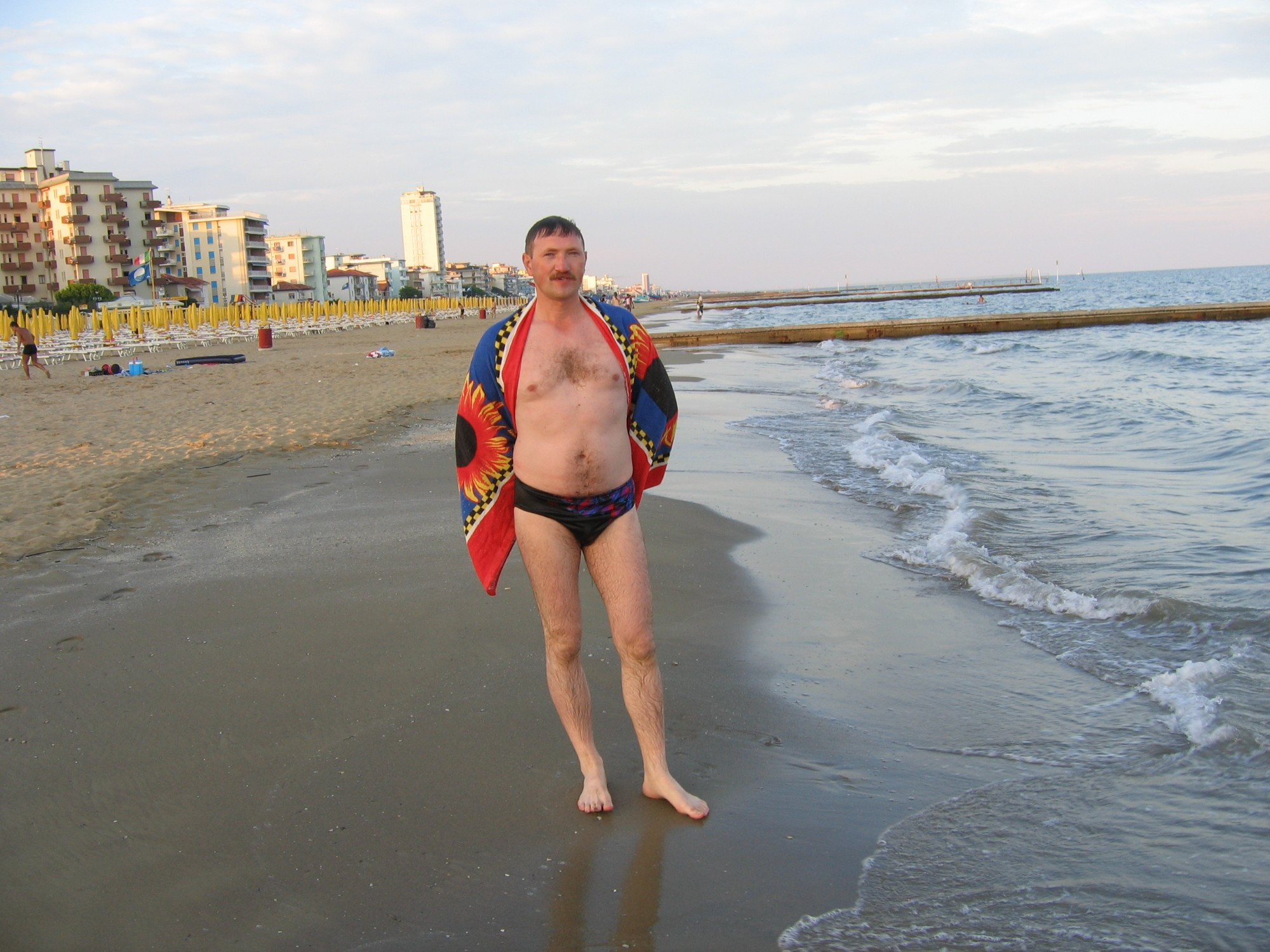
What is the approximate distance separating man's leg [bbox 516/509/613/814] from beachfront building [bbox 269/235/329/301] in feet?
519

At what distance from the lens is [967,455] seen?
11094 mm

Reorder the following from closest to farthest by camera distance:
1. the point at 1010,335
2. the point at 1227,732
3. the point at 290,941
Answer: the point at 290,941 < the point at 1227,732 < the point at 1010,335

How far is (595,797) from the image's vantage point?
3.17m

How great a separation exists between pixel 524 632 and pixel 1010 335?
39731 mm

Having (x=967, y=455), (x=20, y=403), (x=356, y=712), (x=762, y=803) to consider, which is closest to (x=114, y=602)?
(x=356, y=712)

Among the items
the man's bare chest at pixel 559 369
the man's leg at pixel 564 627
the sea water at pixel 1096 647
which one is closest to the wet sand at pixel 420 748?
the man's leg at pixel 564 627

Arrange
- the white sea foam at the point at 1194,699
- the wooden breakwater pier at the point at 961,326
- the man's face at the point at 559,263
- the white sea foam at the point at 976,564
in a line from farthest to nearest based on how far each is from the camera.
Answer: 1. the wooden breakwater pier at the point at 961,326
2. the white sea foam at the point at 976,564
3. the white sea foam at the point at 1194,699
4. the man's face at the point at 559,263

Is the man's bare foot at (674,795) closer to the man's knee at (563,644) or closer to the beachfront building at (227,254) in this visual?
the man's knee at (563,644)

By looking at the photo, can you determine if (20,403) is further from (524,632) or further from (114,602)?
(524,632)

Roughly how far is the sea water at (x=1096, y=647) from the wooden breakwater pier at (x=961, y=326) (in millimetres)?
23677

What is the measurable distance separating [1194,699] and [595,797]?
270 centimetres

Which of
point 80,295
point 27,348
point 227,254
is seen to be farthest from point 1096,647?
point 227,254

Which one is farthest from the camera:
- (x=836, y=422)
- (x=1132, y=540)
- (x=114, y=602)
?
(x=836, y=422)

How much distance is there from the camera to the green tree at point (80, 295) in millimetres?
72688
